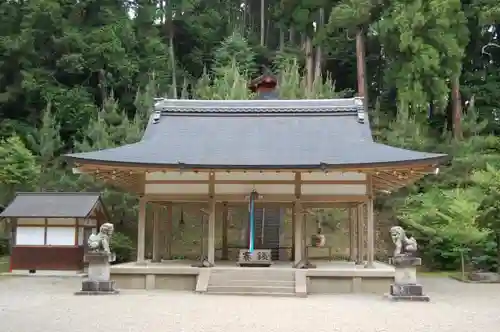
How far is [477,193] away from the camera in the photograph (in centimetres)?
1806

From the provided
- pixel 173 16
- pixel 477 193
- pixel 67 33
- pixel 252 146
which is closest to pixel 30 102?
pixel 67 33

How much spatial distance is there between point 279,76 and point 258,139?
536 inches

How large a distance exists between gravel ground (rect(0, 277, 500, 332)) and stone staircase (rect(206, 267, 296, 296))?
2.26 feet

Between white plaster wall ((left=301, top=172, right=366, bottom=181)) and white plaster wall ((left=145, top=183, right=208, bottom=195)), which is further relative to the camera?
white plaster wall ((left=145, top=183, right=208, bottom=195))

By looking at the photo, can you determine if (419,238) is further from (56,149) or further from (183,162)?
(56,149)

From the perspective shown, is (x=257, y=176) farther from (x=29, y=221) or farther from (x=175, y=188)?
(x=29, y=221)

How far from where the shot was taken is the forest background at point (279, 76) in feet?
67.3

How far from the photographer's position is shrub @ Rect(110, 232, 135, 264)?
19.7 meters

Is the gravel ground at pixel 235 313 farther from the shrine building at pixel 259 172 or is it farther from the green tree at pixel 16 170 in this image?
the green tree at pixel 16 170

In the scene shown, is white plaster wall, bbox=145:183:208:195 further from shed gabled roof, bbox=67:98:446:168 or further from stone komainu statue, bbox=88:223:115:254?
stone komainu statue, bbox=88:223:115:254

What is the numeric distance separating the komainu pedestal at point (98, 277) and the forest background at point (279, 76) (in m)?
8.41

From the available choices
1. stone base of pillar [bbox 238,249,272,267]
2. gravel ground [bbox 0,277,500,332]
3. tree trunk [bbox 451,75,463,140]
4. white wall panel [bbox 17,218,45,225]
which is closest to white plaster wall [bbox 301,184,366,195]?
stone base of pillar [bbox 238,249,272,267]

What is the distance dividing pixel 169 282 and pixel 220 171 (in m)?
2.67

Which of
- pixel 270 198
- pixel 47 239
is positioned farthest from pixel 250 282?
pixel 47 239
